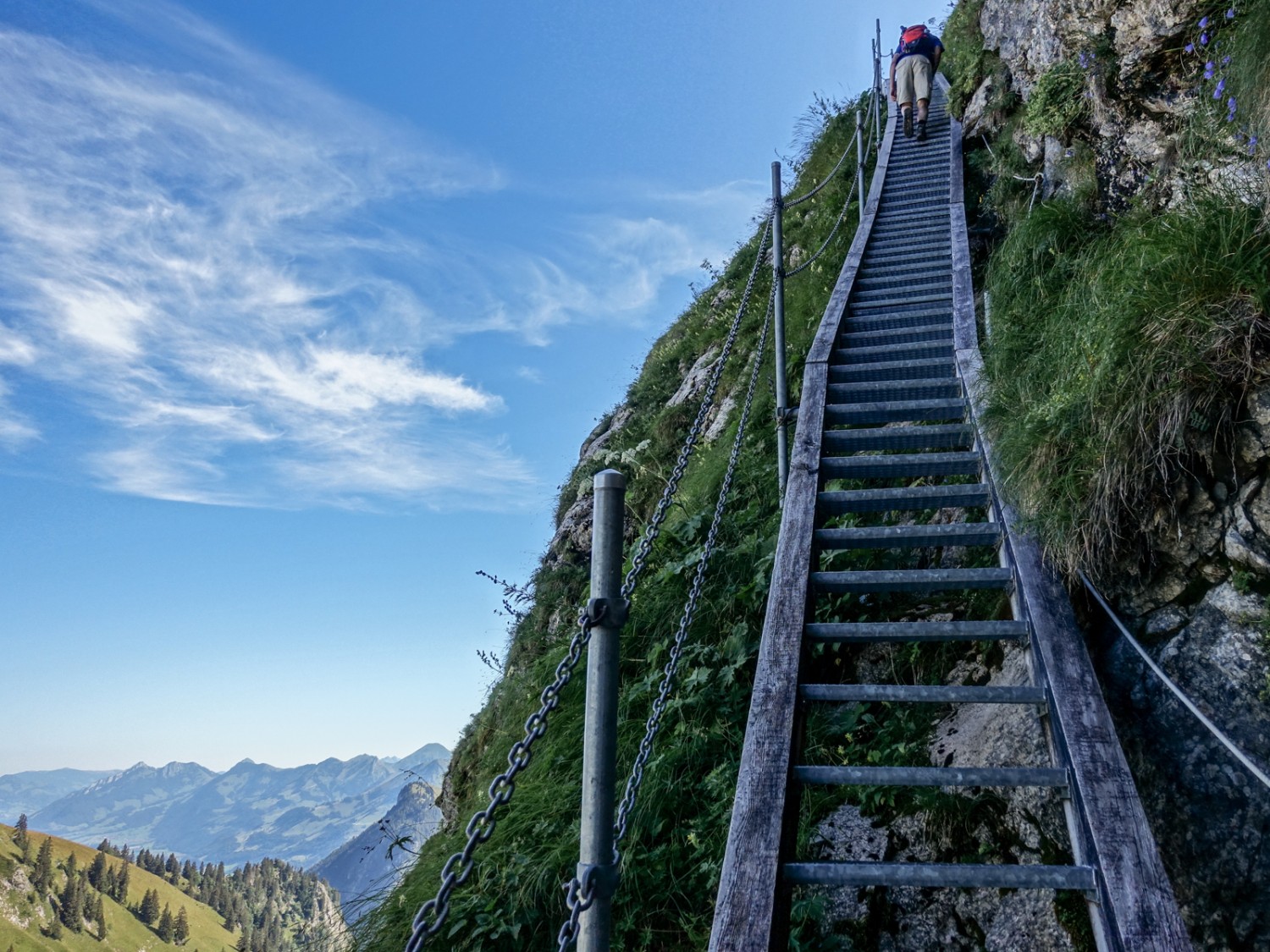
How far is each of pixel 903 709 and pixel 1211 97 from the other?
11.0 ft

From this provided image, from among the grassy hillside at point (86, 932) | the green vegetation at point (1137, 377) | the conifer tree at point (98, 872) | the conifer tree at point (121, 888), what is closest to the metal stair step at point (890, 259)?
the green vegetation at point (1137, 377)

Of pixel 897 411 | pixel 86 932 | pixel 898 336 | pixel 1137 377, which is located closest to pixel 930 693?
pixel 1137 377

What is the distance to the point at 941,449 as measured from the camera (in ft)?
18.9

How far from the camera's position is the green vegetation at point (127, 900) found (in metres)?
102

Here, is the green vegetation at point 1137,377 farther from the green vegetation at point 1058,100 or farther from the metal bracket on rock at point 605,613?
the green vegetation at point 1058,100

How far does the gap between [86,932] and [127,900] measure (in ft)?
44.5

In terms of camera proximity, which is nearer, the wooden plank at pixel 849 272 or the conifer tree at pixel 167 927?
the wooden plank at pixel 849 272

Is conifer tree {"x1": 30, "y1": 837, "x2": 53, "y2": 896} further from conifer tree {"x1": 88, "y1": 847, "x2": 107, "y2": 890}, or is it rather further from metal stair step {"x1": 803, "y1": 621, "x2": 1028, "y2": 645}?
metal stair step {"x1": 803, "y1": 621, "x2": 1028, "y2": 645}

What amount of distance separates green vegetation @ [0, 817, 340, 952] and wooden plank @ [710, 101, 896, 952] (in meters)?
108

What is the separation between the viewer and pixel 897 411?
17.1ft

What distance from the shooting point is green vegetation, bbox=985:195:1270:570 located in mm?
3012

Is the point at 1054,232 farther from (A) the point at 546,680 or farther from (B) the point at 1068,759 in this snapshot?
(A) the point at 546,680

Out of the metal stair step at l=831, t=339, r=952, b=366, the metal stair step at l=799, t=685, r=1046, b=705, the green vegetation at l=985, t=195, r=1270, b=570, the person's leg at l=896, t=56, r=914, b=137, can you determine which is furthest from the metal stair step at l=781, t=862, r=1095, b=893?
the person's leg at l=896, t=56, r=914, b=137

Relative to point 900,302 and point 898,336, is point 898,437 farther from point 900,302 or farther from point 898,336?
point 900,302
